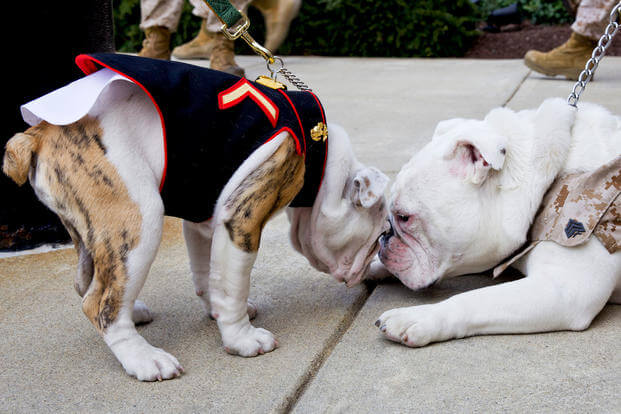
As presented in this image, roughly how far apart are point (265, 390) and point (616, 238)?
4.87ft

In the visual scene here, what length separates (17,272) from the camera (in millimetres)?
3502

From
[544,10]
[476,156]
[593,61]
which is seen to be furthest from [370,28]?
[476,156]

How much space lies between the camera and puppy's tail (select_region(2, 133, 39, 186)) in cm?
241

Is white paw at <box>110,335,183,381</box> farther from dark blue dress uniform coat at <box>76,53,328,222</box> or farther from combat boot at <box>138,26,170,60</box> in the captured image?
combat boot at <box>138,26,170,60</box>

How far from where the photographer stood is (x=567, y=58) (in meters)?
7.42

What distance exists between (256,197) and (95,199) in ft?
1.88

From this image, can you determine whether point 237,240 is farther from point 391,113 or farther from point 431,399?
point 391,113

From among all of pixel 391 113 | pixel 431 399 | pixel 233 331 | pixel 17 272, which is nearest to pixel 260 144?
pixel 233 331

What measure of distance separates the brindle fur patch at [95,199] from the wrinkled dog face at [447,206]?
1205mm

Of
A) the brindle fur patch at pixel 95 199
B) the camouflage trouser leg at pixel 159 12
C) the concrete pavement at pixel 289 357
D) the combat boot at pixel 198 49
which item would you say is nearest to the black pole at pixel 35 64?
the concrete pavement at pixel 289 357

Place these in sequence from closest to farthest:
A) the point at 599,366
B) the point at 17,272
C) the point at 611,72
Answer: the point at 599,366, the point at 17,272, the point at 611,72

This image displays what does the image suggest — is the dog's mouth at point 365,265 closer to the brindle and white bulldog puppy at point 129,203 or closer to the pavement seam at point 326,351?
the pavement seam at point 326,351

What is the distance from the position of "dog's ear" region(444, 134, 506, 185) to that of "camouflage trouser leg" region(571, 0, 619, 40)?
15.4ft

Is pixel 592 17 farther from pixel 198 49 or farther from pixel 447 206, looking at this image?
pixel 198 49
